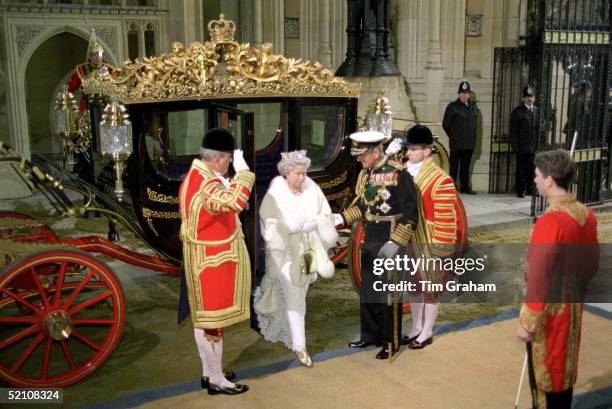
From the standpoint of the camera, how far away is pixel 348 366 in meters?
4.44

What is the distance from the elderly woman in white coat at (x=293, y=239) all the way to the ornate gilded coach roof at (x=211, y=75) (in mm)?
1208

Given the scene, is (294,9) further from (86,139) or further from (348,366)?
(348,366)

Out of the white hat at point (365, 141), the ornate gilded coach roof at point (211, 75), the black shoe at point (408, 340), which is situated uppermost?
the ornate gilded coach roof at point (211, 75)

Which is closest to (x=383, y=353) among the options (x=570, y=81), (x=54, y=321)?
(x=54, y=321)

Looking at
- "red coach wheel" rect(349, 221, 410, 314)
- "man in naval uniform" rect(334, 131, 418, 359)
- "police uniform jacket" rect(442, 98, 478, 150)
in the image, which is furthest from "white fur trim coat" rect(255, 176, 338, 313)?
"police uniform jacket" rect(442, 98, 478, 150)

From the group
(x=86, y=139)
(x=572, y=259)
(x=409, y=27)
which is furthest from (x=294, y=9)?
(x=572, y=259)

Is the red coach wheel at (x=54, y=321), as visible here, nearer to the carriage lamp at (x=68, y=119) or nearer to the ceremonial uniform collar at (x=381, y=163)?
the ceremonial uniform collar at (x=381, y=163)

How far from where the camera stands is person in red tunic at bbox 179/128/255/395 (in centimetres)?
392

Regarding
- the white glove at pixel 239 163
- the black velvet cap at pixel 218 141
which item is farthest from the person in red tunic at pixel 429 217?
the black velvet cap at pixel 218 141

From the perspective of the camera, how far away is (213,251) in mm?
3959

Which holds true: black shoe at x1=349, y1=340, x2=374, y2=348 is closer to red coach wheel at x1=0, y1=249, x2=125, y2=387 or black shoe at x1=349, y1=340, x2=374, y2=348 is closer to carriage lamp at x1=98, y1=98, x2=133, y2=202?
red coach wheel at x1=0, y1=249, x2=125, y2=387

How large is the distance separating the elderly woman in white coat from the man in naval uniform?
0.26 m

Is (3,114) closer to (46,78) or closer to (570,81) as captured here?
(46,78)

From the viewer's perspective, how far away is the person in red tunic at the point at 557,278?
306 cm
